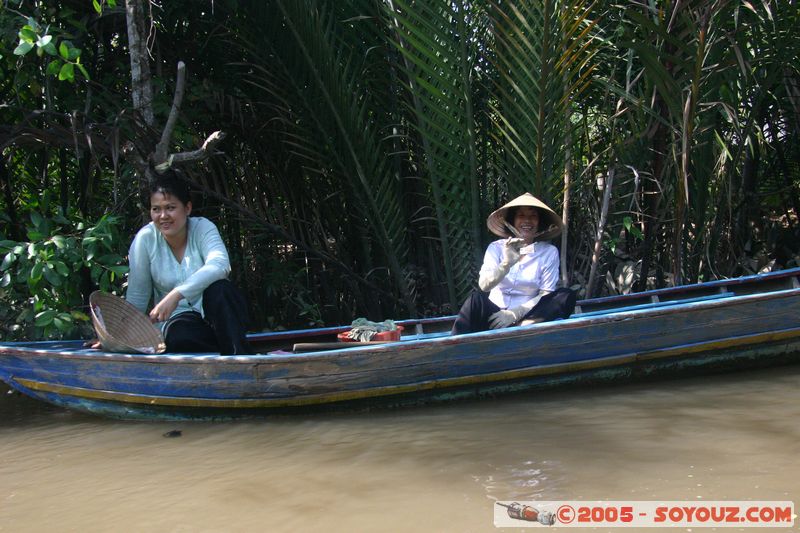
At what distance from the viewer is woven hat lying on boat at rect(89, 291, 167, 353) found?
12.3 feet

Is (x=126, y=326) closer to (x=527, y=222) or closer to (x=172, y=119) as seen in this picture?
(x=172, y=119)

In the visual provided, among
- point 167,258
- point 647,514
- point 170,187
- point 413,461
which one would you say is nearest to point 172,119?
point 170,187

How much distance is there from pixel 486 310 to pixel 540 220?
607 mm

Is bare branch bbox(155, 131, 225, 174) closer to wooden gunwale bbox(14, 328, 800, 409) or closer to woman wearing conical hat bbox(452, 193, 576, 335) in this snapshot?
wooden gunwale bbox(14, 328, 800, 409)

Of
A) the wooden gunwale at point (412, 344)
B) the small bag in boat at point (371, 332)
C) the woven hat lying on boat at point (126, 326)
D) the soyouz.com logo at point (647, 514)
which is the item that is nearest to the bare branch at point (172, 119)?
the woven hat lying on boat at point (126, 326)

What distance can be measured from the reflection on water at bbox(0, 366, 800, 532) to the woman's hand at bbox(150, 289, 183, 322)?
0.55 meters

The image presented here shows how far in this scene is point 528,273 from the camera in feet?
13.1

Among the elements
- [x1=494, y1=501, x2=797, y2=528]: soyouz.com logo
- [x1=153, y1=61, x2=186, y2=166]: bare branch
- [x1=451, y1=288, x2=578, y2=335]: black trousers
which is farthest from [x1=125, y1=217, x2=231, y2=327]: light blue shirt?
[x1=494, y1=501, x2=797, y2=528]: soyouz.com logo

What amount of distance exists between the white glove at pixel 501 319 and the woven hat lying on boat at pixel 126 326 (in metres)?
1.61

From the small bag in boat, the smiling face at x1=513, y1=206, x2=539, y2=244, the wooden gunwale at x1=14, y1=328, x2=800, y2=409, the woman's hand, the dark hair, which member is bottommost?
the wooden gunwale at x1=14, y1=328, x2=800, y2=409

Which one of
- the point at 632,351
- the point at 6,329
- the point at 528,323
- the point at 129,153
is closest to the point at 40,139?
the point at 129,153

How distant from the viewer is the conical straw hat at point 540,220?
12.7 ft

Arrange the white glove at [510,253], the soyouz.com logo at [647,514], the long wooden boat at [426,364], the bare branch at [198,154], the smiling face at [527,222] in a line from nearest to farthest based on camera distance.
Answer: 1. the soyouz.com logo at [647,514]
2. the long wooden boat at [426,364]
3. the white glove at [510,253]
4. the bare branch at [198,154]
5. the smiling face at [527,222]

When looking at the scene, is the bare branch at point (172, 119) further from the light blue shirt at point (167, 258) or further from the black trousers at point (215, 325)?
the black trousers at point (215, 325)
